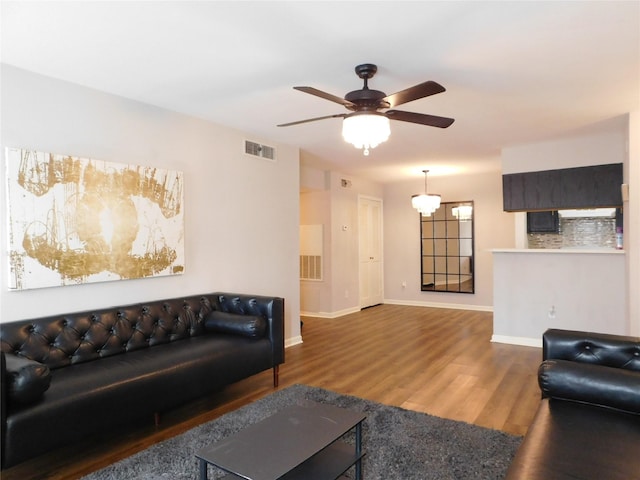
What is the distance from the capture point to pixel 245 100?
3.50 meters

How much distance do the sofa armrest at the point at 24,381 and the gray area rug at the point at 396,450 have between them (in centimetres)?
57

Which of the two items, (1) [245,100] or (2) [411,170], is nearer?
(1) [245,100]

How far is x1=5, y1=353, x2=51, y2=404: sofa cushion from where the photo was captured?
2.03 m

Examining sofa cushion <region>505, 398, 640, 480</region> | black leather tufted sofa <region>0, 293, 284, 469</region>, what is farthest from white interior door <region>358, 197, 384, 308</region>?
sofa cushion <region>505, 398, 640, 480</region>

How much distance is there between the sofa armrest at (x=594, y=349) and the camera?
2201mm

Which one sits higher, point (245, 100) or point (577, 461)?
point (245, 100)

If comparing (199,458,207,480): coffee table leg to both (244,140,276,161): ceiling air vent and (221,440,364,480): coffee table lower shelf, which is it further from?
(244,140,276,161): ceiling air vent

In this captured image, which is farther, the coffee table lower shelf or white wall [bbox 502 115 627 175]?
white wall [bbox 502 115 627 175]

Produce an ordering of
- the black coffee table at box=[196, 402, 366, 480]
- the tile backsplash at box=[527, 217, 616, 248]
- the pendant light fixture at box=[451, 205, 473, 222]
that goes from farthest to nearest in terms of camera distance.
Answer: the pendant light fixture at box=[451, 205, 473, 222], the tile backsplash at box=[527, 217, 616, 248], the black coffee table at box=[196, 402, 366, 480]

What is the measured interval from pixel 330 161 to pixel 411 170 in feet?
5.61

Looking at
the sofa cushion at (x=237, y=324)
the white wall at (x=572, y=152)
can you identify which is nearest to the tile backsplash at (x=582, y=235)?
the white wall at (x=572, y=152)

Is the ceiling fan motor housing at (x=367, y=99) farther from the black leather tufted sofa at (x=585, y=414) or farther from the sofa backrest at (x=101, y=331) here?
the sofa backrest at (x=101, y=331)

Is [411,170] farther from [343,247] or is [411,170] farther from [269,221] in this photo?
[269,221]

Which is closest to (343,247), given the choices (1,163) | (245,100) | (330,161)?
(330,161)
